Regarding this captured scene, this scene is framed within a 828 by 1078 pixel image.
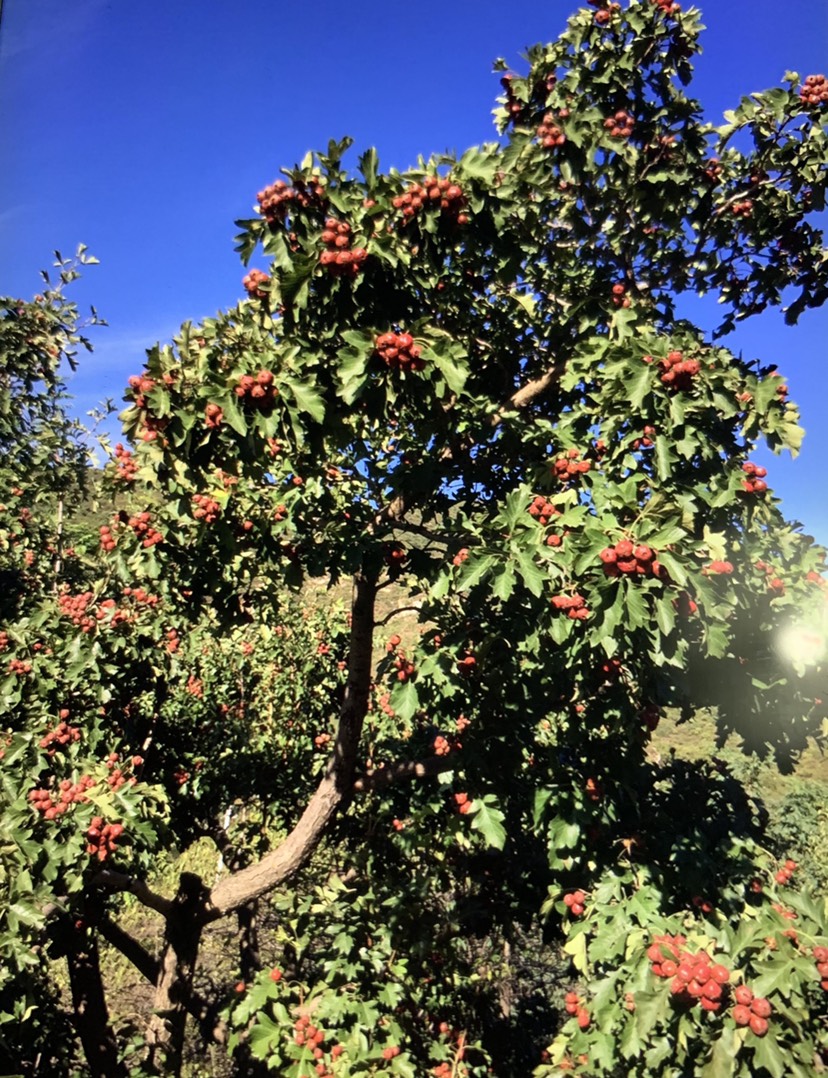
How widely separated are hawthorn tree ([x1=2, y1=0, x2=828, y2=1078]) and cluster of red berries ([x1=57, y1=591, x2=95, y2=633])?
0.7 inches

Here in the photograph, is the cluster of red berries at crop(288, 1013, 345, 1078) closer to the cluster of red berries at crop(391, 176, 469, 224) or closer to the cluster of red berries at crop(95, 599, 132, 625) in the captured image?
the cluster of red berries at crop(95, 599, 132, 625)

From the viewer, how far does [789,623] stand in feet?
12.0

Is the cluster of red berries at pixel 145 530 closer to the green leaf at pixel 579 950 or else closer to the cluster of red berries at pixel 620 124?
the green leaf at pixel 579 950

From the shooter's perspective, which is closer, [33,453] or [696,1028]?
[696,1028]

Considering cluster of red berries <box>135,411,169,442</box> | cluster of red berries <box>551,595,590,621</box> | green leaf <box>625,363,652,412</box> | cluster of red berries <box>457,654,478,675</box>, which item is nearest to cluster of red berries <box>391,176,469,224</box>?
green leaf <box>625,363,652,412</box>

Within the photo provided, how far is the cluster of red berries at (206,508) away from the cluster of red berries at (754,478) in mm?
3139

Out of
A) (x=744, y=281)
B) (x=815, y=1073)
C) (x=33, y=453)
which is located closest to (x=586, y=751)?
(x=815, y=1073)

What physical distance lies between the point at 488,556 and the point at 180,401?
1803mm

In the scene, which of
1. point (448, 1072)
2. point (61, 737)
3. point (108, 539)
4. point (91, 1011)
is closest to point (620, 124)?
point (108, 539)

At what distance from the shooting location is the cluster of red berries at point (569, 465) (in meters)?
3.54

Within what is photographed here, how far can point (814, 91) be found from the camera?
4004 millimetres

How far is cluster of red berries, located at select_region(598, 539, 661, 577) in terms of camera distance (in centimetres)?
270

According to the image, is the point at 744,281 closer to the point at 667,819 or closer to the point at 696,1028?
the point at 667,819

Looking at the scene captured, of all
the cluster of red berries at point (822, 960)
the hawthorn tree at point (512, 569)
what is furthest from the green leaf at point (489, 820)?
the cluster of red berries at point (822, 960)
